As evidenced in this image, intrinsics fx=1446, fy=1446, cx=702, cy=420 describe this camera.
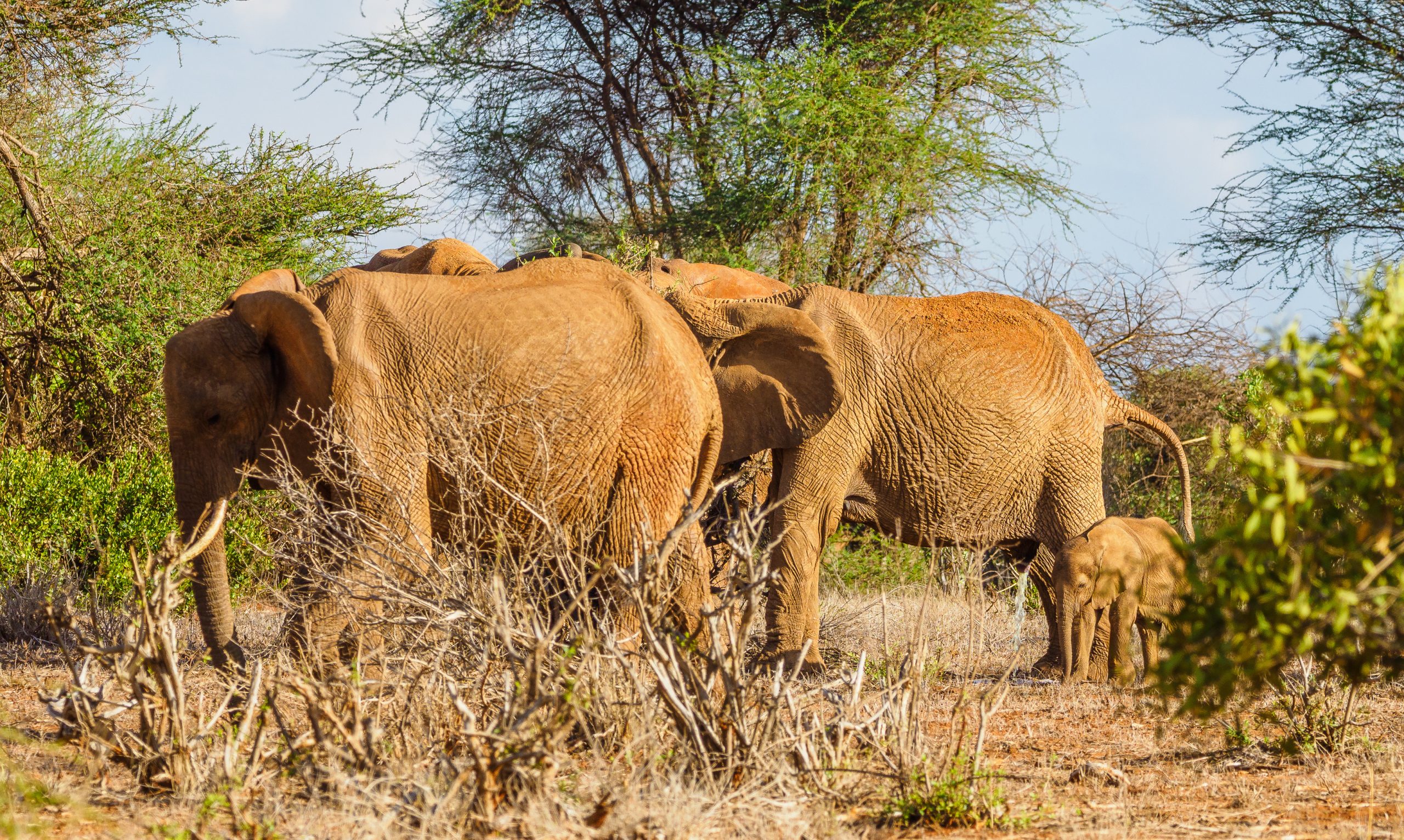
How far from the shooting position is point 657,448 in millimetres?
6770

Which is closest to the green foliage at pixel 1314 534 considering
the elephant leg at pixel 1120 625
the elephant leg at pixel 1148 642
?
the elephant leg at pixel 1148 642

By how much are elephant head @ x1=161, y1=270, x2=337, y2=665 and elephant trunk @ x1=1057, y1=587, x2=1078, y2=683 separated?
15.2 feet

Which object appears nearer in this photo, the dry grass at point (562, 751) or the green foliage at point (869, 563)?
the dry grass at point (562, 751)

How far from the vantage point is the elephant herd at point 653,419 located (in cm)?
614

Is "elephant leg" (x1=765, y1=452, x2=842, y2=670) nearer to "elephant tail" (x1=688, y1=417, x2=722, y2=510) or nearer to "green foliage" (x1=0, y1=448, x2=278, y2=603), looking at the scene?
"elephant tail" (x1=688, y1=417, x2=722, y2=510)

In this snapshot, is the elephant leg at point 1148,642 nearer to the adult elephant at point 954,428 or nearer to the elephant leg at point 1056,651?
the elephant leg at point 1056,651

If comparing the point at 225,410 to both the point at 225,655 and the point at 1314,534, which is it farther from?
the point at 1314,534

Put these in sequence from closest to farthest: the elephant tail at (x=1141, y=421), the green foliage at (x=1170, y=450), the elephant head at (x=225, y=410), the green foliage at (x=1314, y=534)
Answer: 1. the green foliage at (x=1314, y=534)
2. the elephant head at (x=225, y=410)
3. the elephant tail at (x=1141, y=421)
4. the green foliage at (x=1170, y=450)

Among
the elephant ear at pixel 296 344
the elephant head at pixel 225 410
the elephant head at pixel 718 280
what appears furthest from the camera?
the elephant head at pixel 718 280

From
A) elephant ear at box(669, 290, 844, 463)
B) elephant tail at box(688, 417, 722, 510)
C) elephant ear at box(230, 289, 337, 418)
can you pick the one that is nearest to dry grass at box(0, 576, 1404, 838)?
elephant ear at box(230, 289, 337, 418)

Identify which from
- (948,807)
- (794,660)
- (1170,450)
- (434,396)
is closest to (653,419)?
(434,396)

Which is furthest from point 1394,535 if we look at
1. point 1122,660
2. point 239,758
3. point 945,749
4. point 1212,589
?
point 1122,660

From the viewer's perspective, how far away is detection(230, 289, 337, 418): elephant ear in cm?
610

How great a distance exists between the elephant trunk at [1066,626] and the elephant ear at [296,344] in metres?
4.62
